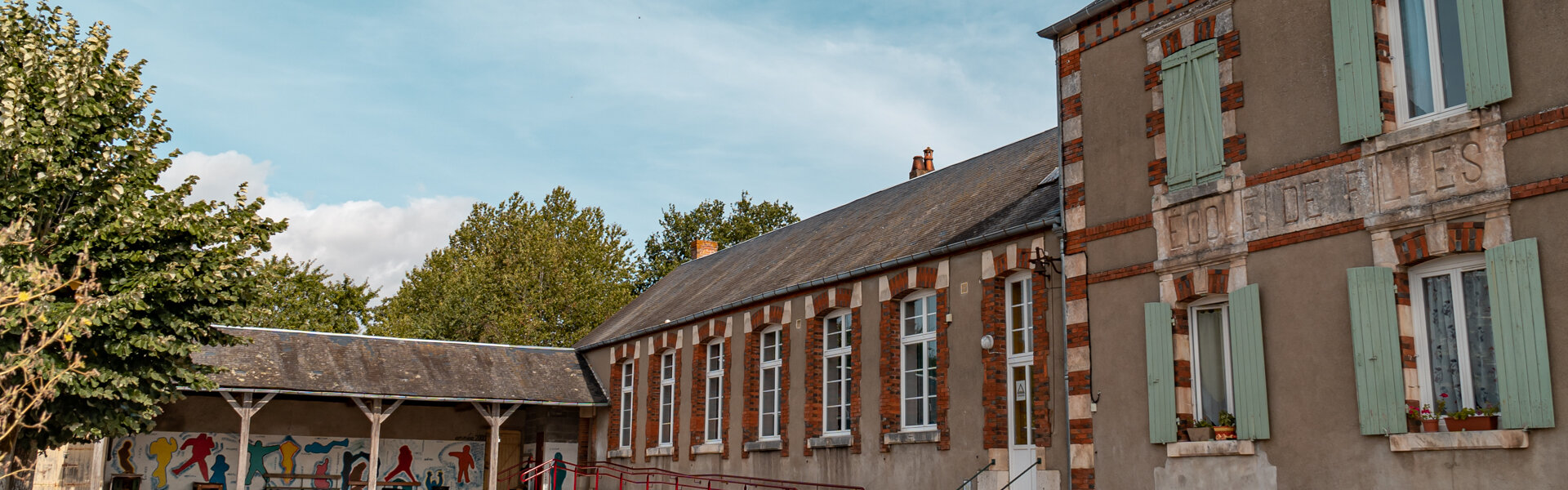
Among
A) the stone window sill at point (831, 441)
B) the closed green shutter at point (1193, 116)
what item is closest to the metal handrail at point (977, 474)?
the stone window sill at point (831, 441)

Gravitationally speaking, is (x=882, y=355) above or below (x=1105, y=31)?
below

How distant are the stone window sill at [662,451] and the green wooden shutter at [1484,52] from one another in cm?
1321

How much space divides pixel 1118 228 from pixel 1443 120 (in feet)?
9.43

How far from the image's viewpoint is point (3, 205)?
10281 mm

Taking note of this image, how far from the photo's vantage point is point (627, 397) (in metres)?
21.2

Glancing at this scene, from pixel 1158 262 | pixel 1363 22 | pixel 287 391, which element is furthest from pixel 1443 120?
pixel 287 391

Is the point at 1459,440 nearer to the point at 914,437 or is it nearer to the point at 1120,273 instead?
the point at 1120,273

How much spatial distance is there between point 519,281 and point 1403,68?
29651 millimetres

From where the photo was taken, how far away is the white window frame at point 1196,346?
9297 mm

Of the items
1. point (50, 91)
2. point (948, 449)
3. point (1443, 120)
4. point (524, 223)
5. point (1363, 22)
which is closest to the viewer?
point (1443, 120)

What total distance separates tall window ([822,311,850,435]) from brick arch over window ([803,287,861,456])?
0.05 m

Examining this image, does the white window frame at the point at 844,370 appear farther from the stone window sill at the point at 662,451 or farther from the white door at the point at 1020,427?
the stone window sill at the point at 662,451

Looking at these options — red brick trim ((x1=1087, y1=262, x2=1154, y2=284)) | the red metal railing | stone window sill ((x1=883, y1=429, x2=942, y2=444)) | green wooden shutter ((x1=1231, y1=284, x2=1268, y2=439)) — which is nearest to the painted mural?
the red metal railing

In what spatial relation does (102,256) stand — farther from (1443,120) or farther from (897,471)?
(1443,120)
